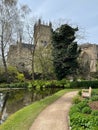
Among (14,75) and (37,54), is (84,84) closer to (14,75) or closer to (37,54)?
(37,54)

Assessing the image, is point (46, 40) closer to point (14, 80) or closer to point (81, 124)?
point (14, 80)

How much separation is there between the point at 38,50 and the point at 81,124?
139 ft

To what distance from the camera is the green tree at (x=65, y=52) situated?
146 feet

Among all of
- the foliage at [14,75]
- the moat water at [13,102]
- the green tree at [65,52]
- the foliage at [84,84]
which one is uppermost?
the green tree at [65,52]

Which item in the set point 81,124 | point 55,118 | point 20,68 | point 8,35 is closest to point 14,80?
point 20,68

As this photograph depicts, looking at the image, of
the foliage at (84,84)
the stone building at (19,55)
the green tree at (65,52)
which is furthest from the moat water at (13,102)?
the stone building at (19,55)

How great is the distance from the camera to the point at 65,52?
148ft

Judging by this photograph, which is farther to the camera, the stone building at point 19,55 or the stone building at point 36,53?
the stone building at point 19,55

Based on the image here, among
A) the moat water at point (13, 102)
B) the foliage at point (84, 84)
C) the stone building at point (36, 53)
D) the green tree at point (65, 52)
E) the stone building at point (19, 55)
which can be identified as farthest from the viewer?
the stone building at point (19, 55)

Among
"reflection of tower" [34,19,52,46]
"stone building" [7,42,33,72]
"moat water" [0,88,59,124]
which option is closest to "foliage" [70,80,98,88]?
"moat water" [0,88,59,124]

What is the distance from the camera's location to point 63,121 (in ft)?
45.8

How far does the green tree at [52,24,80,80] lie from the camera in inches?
1747

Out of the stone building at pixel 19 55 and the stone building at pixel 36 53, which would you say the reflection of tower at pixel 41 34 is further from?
the stone building at pixel 19 55

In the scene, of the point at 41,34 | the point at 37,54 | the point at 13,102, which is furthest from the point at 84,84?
the point at 13,102
